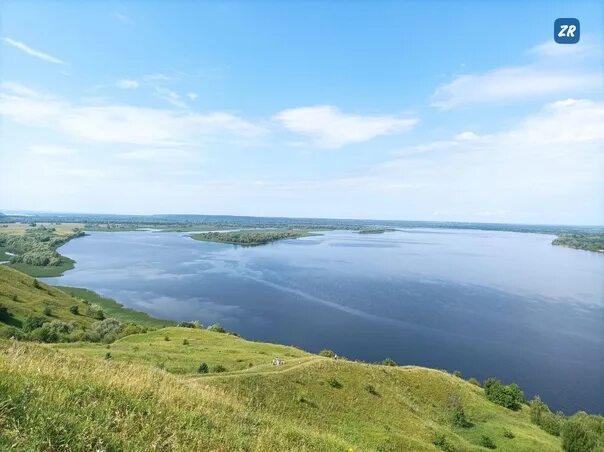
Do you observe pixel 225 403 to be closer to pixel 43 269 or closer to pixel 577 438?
pixel 577 438

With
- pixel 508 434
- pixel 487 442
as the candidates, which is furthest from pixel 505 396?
pixel 487 442

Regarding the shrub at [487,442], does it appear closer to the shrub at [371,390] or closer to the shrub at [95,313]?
the shrub at [371,390]

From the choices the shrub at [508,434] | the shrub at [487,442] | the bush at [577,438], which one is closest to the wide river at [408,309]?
the bush at [577,438]

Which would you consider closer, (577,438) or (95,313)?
(577,438)

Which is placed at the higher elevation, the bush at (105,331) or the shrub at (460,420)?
the shrub at (460,420)

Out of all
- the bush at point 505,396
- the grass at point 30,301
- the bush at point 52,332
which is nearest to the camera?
the bush at point 505,396

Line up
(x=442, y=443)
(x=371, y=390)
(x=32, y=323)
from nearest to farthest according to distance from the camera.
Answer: (x=442, y=443) → (x=371, y=390) → (x=32, y=323)
